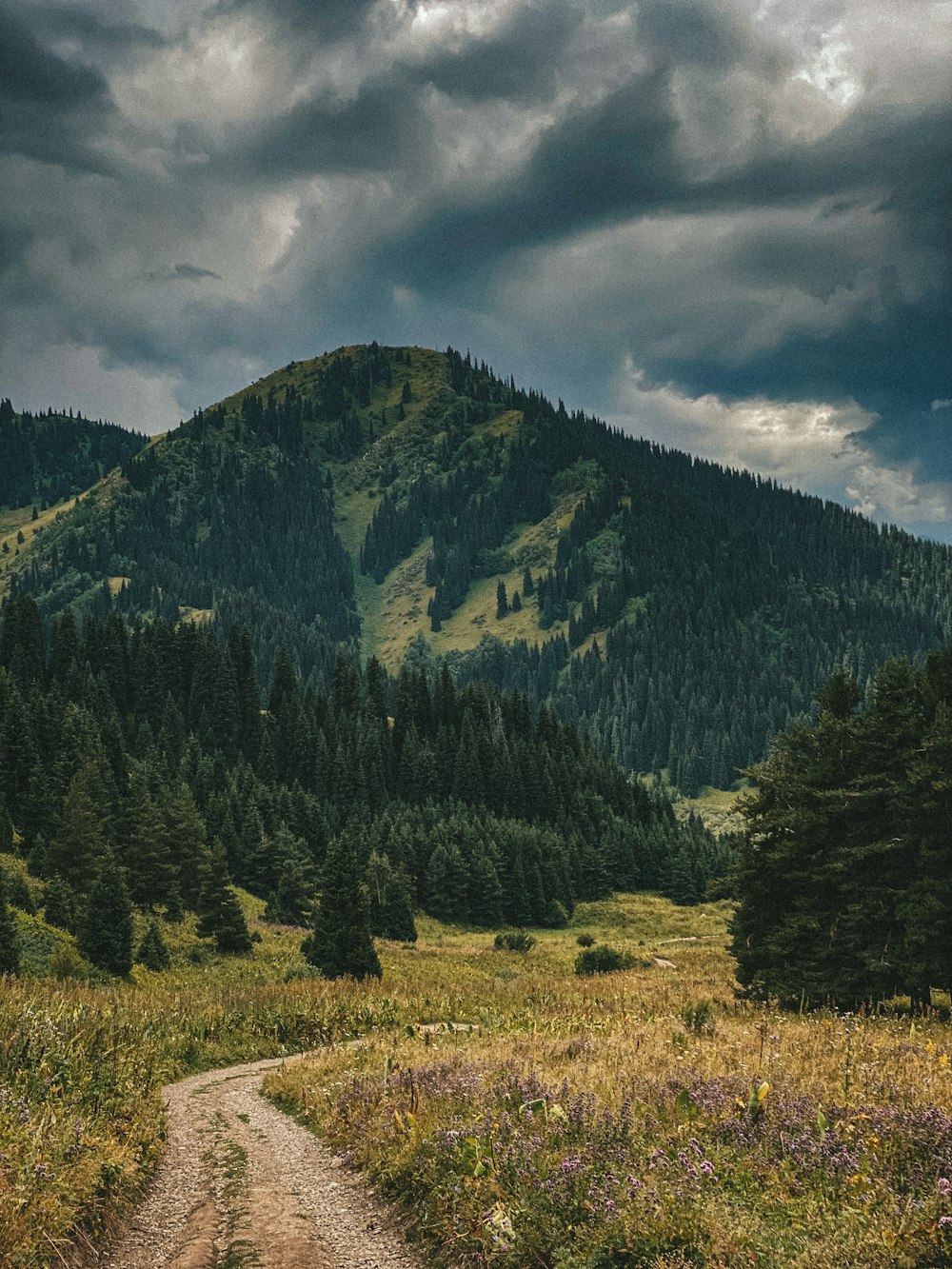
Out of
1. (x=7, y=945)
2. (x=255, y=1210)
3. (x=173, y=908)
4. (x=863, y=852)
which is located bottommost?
(x=173, y=908)

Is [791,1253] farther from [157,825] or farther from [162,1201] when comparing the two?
[157,825]

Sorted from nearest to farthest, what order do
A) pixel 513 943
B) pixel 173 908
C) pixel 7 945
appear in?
pixel 7 945
pixel 173 908
pixel 513 943

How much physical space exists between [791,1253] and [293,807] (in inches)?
3850

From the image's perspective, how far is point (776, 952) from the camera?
94.4ft

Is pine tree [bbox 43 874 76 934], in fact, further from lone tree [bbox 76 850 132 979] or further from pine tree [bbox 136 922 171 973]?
lone tree [bbox 76 850 132 979]

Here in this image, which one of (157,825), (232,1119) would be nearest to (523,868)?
(157,825)

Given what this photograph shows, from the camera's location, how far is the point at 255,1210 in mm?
10672

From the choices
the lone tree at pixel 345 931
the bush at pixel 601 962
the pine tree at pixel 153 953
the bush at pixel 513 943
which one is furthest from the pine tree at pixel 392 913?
the lone tree at pixel 345 931

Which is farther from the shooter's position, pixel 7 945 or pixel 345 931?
pixel 345 931

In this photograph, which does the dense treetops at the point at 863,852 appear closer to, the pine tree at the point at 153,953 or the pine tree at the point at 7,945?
the pine tree at the point at 7,945

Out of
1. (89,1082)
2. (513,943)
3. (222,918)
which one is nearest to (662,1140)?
(89,1082)

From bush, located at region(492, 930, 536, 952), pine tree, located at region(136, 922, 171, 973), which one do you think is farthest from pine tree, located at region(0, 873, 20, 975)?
bush, located at region(492, 930, 536, 952)

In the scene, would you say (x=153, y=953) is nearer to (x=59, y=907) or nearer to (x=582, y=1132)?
(x=59, y=907)

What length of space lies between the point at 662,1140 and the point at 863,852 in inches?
739
